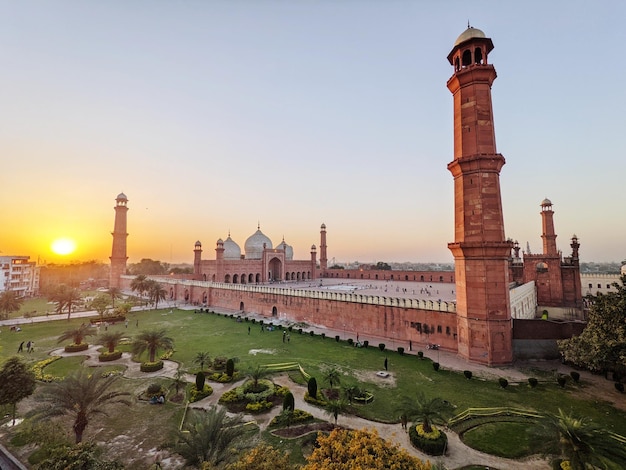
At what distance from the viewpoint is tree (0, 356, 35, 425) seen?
12047mm

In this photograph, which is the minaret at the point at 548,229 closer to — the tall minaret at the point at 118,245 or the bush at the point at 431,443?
the bush at the point at 431,443

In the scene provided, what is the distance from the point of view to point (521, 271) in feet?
127

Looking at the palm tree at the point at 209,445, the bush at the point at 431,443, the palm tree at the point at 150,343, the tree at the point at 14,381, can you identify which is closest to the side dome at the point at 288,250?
the palm tree at the point at 150,343

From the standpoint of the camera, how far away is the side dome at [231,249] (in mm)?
62000

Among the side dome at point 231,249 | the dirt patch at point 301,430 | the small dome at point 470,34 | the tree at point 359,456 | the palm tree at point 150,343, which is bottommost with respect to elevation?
the dirt patch at point 301,430

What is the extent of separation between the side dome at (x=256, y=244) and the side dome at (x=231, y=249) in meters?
2.10

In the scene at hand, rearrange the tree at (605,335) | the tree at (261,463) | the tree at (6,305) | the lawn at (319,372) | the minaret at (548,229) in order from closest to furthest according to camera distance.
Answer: the tree at (261,463)
the lawn at (319,372)
the tree at (605,335)
the tree at (6,305)
the minaret at (548,229)

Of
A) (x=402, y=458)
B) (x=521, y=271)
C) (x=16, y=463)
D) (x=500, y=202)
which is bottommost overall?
(x=16, y=463)

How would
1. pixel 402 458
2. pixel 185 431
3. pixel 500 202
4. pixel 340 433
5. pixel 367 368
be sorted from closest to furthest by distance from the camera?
pixel 402 458 < pixel 340 433 < pixel 185 431 < pixel 367 368 < pixel 500 202

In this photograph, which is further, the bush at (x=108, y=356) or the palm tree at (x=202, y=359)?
the bush at (x=108, y=356)

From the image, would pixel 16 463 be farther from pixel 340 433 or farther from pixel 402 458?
pixel 402 458

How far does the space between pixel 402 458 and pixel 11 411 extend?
1725 cm

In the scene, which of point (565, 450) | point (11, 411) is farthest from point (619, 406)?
point (11, 411)

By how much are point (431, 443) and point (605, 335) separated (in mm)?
9849
